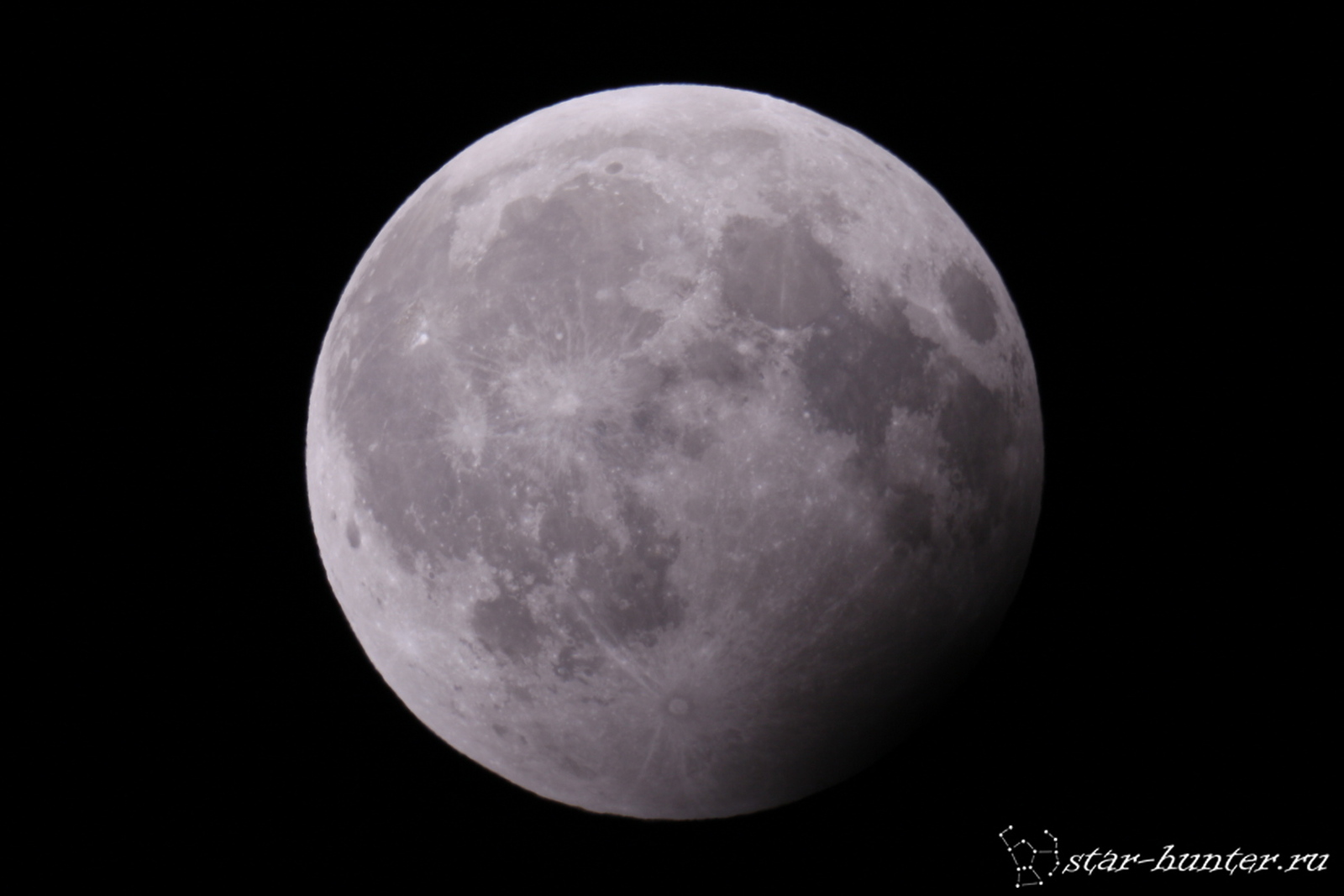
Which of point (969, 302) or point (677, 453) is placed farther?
point (969, 302)

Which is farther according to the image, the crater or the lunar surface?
the crater

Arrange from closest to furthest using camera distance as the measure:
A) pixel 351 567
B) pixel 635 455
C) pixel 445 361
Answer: pixel 635 455 < pixel 445 361 < pixel 351 567

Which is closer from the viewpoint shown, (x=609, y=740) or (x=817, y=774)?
(x=609, y=740)

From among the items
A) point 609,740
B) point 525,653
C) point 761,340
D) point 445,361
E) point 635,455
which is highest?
point 445,361

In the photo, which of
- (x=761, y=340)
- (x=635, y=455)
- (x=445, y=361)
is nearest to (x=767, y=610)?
(x=635, y=455)

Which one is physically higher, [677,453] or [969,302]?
[969,302]

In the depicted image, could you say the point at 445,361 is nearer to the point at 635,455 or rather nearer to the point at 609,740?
the point at 635,455

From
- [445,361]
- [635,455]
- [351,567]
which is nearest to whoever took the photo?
[635,455]

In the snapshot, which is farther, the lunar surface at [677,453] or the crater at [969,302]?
the crater at [969,302]
